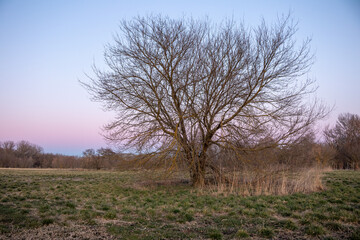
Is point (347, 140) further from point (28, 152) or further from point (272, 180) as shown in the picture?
point (28, 152)

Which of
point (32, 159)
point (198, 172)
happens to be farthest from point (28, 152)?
point (198, 172)

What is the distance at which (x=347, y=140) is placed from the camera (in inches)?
1265

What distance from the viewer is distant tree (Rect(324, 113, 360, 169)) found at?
2805 cm

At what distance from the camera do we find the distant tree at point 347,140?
1104 inches

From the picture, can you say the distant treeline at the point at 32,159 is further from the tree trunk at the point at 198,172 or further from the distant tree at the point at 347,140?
the distant tree at the point at 347,140

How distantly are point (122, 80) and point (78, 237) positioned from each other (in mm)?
7082

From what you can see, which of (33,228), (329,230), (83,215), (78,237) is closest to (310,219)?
(329,230)

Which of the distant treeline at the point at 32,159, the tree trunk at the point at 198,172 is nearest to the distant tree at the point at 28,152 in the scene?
the distant treeline at the point at 32,159

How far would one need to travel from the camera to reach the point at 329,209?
6.16 m

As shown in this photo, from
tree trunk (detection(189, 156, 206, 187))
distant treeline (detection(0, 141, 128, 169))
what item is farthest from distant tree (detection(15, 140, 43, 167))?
tree trunk (detection(189, 156, 206, 187))

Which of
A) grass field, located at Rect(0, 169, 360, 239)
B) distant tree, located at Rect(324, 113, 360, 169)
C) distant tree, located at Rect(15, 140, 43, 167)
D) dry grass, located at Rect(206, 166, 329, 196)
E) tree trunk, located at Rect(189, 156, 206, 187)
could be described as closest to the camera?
grass field, located at Rect(0, 169, 360, 239)

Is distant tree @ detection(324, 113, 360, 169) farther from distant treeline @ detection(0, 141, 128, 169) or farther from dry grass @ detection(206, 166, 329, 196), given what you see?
distant treeline @ detection(0, 141, 128, 169)

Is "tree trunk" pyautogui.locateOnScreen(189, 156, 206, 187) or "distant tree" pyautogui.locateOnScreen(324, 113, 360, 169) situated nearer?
"tree trunk" pyautogui.locateOnScreen(189, 156, 206, 187)

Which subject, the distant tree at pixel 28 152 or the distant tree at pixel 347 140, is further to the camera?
the distant tree at pixel 28 152
